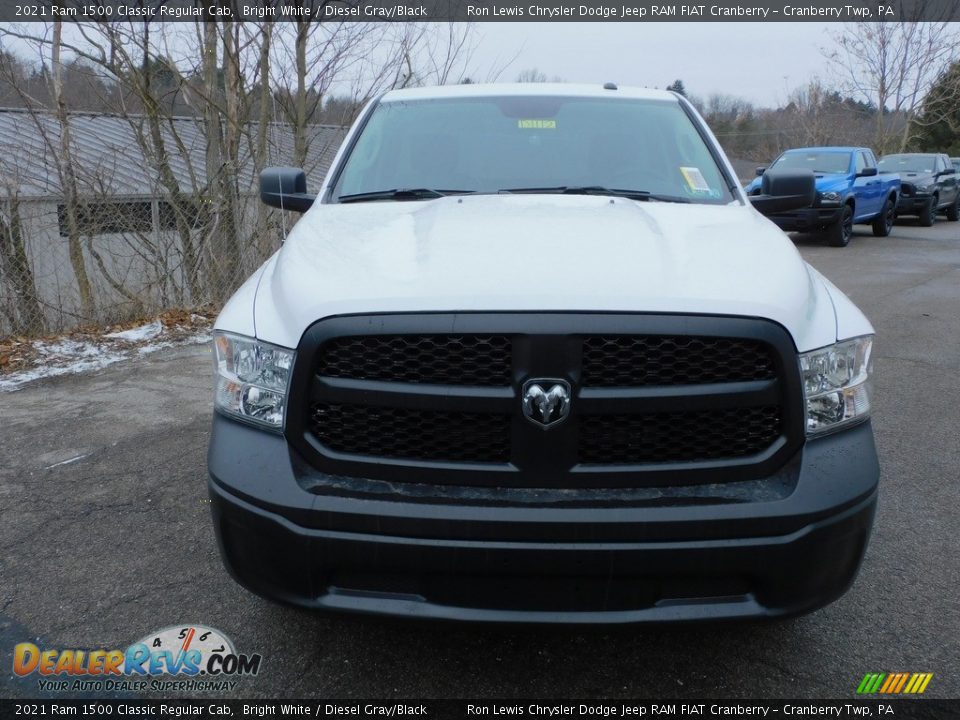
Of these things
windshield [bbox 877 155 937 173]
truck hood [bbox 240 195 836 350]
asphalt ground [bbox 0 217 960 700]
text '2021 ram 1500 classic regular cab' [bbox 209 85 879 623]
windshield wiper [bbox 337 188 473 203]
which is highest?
windshield wiper [bbox 337 188 473 203]

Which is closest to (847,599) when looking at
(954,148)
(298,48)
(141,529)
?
(141,529)

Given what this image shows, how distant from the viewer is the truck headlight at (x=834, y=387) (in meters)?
2.11

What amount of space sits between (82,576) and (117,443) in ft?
5.16

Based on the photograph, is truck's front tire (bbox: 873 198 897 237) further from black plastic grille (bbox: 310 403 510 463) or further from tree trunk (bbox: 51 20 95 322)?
black plastic grille (bbox: 310 403 510 463)

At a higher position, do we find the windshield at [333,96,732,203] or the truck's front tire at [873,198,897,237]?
the windshield at [333,96,732,203]

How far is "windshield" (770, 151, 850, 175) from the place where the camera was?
14285 mm

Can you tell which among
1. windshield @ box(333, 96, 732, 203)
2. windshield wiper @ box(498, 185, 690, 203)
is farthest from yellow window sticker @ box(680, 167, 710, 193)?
windshield wiper @ box(498, 185, 690, 203)

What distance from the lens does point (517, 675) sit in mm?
2375

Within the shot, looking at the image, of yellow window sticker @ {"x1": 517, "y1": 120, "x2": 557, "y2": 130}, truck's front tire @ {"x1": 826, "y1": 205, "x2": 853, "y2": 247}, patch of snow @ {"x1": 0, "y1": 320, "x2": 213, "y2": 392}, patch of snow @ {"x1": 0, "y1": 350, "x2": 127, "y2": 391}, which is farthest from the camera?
truck's front tire @ {"x1": 826, "y1": 205, "x2": 853, "y2": 247}

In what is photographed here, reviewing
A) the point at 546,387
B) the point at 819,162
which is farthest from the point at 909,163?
the point at 546,387

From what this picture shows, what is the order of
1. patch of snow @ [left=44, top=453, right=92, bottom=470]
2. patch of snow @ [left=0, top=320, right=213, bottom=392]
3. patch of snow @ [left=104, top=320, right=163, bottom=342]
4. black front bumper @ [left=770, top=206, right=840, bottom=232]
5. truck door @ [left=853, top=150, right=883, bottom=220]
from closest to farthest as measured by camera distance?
patch of snow @ [left=44, top=453, right=92, bottom=470], patch of snow @ [left=0, top=320, right=213, bottom=392], patch of snow @ [left=104, top=320, right=163, bottom=342], black front bumper @ [left=770, top=206, right=840, bottom=232], truck door @ [left=853, top=150, right=883, bottom=220]

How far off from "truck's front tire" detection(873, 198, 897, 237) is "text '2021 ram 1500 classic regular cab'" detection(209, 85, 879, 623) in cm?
1593

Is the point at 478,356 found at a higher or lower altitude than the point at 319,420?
higher

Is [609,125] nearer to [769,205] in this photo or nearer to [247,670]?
[769,205]
